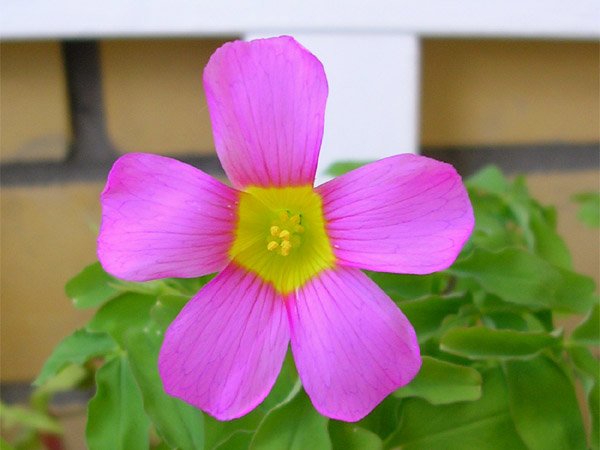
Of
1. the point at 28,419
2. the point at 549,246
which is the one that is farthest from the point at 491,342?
the point at 28,419

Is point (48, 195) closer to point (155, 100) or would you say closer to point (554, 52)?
point (155, 100)

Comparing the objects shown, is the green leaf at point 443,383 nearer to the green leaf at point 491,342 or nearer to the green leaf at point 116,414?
the green leaf at point 491,342

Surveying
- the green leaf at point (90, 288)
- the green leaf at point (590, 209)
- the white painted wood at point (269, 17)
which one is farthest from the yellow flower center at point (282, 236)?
the green leaf at point (590, 209)

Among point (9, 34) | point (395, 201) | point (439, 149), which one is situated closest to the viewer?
point (395, 201)

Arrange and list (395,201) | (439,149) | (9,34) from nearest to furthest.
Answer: (395,201), (9,34), (439,149)

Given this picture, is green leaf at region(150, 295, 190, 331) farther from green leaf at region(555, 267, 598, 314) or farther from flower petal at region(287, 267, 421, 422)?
green leaf at region(555, 267, 598, 314)

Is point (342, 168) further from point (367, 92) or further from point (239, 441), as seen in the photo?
point (239, 441)

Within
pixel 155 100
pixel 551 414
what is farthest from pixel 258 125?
pixel 155 100
